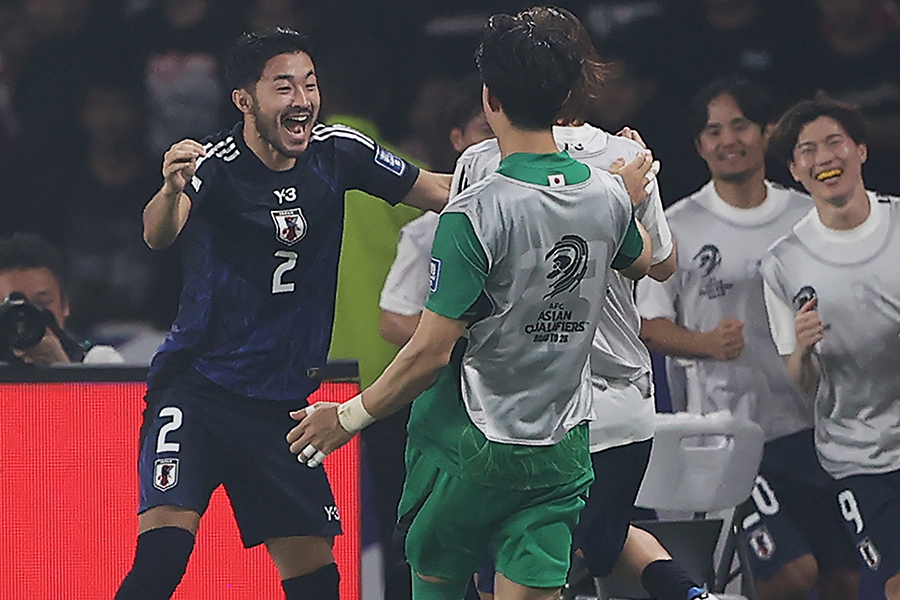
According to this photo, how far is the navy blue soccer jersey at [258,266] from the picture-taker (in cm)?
394

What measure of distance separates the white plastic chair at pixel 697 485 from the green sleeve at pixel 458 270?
156 centimetres

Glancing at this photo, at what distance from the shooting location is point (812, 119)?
14.4 feet

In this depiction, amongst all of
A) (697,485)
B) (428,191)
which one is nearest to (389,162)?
(428,191)

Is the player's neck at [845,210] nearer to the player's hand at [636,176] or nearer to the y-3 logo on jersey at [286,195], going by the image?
the player's hand at [636,176]

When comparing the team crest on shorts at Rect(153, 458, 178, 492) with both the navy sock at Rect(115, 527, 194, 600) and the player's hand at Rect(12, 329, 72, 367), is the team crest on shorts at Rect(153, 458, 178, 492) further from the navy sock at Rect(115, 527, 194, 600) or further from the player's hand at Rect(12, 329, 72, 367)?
the player's hand at Rect(12, 329, 72, 367)

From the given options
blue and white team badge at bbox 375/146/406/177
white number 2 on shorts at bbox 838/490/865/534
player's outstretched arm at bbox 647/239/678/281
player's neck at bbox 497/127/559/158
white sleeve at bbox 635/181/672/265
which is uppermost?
blue and white team badge at bbox 375/146/406/177

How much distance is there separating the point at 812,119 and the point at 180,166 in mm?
2011

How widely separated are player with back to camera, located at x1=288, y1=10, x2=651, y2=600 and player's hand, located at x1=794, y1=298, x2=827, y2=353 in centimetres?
143

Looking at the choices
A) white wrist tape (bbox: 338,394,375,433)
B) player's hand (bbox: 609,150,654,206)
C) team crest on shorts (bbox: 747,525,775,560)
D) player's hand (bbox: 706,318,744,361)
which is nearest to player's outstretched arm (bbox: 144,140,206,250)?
white wrist tape (bbox: 338,394,375,433)

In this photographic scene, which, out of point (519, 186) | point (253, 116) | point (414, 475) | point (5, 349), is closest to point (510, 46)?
point (519, 186)

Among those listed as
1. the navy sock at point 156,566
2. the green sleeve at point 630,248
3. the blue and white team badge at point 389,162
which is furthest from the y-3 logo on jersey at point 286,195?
the green sleeve at point 630,248

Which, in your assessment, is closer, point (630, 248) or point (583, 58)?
point (630, 248)

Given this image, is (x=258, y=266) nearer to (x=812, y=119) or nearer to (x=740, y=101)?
(x=740, y=101)

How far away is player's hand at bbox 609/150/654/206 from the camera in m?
3.20
